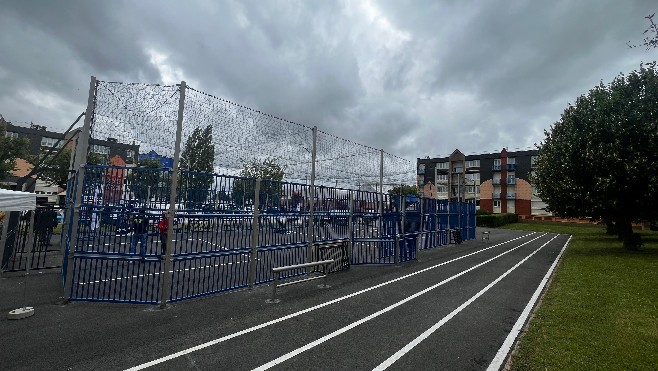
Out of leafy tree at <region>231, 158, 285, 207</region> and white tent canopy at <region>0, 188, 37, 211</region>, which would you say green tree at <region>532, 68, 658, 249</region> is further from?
white tent canopy at <region>0, 188, 37, 211</region>

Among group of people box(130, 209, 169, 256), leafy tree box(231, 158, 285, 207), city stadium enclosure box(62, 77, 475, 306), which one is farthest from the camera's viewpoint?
leafy tree box(231, 158, 285, 207)

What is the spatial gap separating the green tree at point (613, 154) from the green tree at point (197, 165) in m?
18.3

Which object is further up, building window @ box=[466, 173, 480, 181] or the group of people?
building window @ box=[466, 173, 480, 181]

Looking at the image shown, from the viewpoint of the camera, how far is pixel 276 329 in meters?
5.89

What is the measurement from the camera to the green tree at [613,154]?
599 inches

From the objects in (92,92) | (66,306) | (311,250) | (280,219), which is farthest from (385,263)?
(92,92)

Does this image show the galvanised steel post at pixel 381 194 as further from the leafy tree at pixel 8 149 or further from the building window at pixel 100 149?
the leafy tree at pixel 8 149

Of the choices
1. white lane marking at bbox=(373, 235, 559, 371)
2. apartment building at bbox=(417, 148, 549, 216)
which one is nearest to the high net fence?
white lane marking at bbox=(373, 235, 559, 371)

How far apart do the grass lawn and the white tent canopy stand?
31.8ft

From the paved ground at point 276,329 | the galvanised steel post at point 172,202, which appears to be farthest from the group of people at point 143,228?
the paved ground at point 276,329

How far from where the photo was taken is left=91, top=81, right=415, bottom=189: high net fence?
7277mm

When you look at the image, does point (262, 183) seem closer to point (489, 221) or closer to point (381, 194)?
point (381, 194)

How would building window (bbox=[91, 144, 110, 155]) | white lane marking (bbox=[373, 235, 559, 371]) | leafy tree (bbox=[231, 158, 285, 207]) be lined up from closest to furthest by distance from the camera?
1. white lane marking (bbox=[373, 235, 559, 371])
2. building window (bbox=[91, 144, 110, 155])
3. leafy tree (bbox=[231, 158, 285, 207])

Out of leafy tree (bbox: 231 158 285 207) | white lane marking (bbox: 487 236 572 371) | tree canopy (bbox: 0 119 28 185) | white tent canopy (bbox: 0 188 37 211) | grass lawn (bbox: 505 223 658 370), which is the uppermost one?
tree canopy (bbox: 0 119 28 185)
